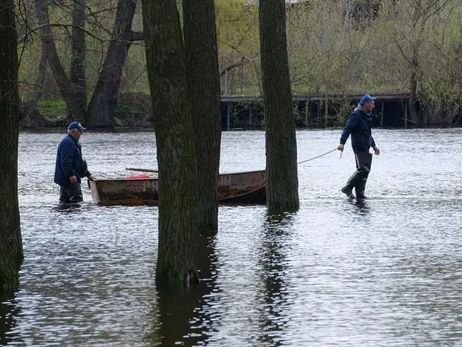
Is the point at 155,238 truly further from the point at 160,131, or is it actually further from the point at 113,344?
the point at 113,344

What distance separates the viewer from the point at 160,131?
11508 millimetres

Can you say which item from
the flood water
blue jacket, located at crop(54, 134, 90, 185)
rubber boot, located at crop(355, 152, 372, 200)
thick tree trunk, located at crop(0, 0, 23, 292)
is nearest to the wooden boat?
the flood water

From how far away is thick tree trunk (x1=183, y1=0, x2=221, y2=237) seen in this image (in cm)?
1534

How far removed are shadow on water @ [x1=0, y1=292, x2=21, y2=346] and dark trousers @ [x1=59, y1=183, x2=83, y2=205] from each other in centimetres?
1012

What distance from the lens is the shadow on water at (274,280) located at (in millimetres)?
10375

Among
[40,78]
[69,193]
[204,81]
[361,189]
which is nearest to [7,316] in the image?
[204,81]

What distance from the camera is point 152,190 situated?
22.4 meters

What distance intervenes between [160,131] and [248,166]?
2309 cm

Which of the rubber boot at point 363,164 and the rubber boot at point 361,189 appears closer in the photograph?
the rubber boot at point 363,164

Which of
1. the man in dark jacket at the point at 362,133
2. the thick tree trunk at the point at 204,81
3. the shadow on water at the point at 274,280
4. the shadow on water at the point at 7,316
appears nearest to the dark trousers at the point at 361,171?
the man in dark jacket at the point at 362,133

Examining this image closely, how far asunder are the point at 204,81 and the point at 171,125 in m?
4.14

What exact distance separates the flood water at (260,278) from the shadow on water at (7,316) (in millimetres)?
17

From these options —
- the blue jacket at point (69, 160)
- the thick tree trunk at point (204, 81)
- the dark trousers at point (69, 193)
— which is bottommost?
the dark trousers at point (69, 193)

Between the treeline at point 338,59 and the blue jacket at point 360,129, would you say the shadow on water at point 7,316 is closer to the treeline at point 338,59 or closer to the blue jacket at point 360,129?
the blue jacket at point 360,129
